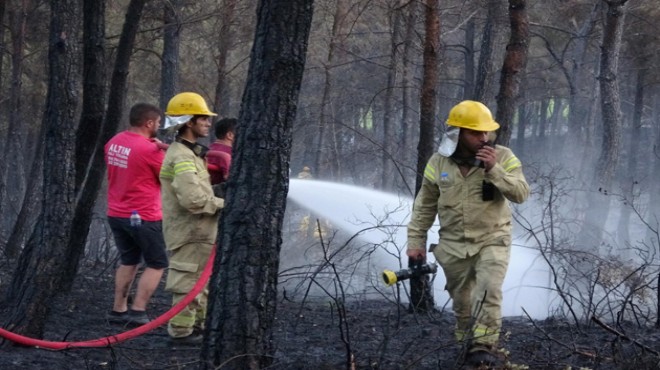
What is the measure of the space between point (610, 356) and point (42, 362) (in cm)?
343

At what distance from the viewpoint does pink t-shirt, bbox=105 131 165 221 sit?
6871 mm

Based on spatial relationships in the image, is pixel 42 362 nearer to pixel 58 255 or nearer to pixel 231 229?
pixel 58 255

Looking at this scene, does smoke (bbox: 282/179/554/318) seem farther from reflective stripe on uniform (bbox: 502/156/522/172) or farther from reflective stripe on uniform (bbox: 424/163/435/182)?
reflective stripe on uniform (bbox: 502/156/522/172)

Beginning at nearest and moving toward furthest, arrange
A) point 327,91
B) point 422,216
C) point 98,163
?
point 422,216
point 98,163
point 327,91

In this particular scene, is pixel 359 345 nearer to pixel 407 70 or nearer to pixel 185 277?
pixel 185 277

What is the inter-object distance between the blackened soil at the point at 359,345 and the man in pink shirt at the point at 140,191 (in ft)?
1.64

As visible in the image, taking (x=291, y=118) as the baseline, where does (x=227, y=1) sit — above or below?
above

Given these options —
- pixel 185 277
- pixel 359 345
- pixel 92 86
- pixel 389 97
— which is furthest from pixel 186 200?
pixel 389 97

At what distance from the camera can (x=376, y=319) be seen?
7855 mm

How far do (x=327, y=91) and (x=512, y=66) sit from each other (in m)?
12.0

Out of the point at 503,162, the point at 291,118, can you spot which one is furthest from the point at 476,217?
the point at 291,118

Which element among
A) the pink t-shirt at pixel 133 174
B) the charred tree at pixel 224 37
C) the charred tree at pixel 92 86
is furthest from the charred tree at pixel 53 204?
the charred tree at pixel 224 37

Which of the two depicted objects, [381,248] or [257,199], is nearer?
[257,199]

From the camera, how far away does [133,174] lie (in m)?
6.91
